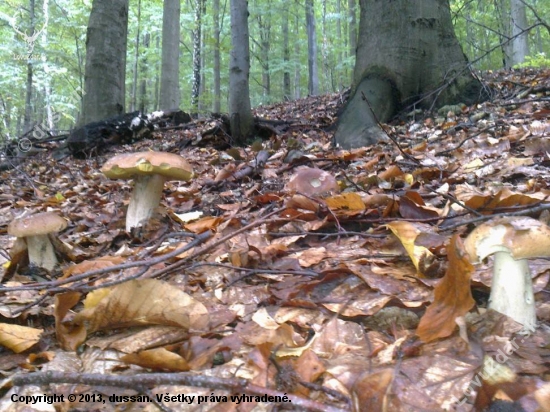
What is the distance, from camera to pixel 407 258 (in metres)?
1.62

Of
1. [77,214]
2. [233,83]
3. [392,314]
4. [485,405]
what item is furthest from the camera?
[233,83]

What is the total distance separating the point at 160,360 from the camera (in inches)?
44.2

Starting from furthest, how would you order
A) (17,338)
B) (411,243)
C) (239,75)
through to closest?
(239,75), (411,243), (17,338)

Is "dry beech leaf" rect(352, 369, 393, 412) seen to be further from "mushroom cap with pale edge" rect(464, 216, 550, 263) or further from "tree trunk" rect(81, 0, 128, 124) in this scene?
"tree trunk" rect(81, 0, 128, 124)

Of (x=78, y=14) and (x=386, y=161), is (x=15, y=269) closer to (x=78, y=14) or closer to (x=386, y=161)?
(x=386, y=161)

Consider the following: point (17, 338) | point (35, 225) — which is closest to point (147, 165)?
point (35, 225)

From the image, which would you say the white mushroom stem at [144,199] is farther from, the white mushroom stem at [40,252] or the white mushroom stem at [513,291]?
the white mushroom stem at [513,291]

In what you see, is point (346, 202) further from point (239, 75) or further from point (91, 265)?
point (239, 75)

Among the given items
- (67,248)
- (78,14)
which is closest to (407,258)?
(67,248)

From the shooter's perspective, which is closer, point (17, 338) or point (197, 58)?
point (17, 338)

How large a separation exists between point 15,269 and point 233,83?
11.2 ft

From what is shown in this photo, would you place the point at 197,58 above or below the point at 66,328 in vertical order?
above

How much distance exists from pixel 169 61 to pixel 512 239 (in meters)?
10.1

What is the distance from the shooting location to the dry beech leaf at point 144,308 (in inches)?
52.2
